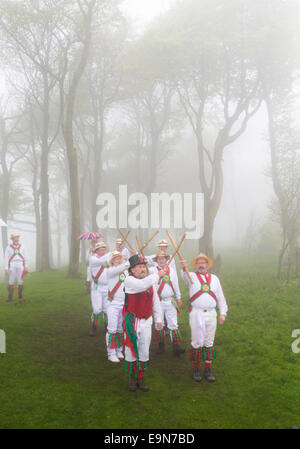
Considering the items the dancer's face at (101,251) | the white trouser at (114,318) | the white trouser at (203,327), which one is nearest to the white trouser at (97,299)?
the dancer's face at (101,251)

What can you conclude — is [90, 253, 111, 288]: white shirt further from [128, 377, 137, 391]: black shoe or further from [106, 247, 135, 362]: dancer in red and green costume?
[128, 377, 137, 391]: black shoe

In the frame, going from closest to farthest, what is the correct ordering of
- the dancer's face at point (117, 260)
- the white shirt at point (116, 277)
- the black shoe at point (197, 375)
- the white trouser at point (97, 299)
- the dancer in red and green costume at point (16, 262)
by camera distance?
the black shoe at point (197, 375), the white shirt at point (116, 277), the dancer's face at point (117, 260), the white trouser at point (97, 299), the dancer in red and green costume at point (16, 262)

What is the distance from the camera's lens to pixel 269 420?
5172 mm

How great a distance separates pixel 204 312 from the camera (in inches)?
257

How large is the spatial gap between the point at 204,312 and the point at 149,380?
1.72 metres

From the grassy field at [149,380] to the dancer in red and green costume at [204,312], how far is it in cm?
53

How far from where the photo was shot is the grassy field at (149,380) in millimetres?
5188

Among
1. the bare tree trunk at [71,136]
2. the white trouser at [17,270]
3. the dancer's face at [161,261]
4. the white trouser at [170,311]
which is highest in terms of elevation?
the bare tree trunk at [71,136]

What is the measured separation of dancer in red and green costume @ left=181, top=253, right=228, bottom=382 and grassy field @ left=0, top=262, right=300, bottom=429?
1.75 feet

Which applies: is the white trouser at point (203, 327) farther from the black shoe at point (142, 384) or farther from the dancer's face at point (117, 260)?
the dancer's face at point (117, 260)

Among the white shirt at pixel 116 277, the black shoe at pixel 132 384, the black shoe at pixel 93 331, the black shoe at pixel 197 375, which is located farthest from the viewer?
the black shoe at pixel 93 331

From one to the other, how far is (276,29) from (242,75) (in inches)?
106

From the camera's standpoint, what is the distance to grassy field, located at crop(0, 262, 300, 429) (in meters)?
5.19
